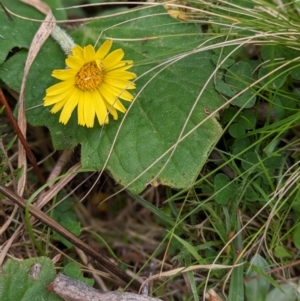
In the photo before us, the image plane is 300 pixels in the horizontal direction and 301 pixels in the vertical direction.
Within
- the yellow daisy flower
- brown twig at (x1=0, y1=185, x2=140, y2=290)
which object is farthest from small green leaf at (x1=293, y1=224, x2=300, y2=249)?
the yellow daisy flower

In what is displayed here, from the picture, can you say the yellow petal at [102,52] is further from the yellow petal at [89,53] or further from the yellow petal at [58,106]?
the yellow petal at [58,106]

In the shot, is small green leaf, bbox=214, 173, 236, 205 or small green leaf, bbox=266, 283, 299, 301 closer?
small green leaf, bbox=266, 283, 299, 301

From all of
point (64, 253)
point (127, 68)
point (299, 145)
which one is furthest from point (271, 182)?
point (64, 253)

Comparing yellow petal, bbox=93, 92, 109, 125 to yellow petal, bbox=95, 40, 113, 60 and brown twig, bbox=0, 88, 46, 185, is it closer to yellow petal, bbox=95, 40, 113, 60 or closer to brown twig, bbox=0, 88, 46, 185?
yellow petal, bbox=95, 40, 113, 60

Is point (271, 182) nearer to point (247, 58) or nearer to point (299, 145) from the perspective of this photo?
point (299, 145)

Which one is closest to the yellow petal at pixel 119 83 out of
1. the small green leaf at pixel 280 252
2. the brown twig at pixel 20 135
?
the brown twig at pixel 20 135

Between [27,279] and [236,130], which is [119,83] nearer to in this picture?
[236,130]
